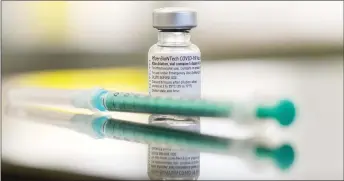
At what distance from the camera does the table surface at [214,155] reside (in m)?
0.60

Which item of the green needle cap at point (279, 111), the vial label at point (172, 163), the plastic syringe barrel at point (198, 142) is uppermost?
the green needle cap at point (279, 111)

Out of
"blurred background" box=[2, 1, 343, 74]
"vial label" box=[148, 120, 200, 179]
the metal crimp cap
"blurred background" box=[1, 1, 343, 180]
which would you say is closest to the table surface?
"vial label" box=[148, 120, 200, 179]

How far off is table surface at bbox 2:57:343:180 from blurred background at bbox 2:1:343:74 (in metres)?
0.81

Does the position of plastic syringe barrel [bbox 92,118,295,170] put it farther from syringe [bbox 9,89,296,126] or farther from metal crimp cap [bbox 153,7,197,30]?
metal crimp cap [bbox 153,7,197,30]

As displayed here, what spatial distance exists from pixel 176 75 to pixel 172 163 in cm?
17

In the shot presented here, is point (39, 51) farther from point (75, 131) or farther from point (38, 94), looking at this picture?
point (75, 131)

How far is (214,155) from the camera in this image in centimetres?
63

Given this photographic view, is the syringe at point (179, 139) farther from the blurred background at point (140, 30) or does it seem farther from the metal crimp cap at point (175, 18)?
the blurred background at point (140, 30)

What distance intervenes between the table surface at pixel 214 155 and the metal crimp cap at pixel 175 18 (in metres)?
0.12

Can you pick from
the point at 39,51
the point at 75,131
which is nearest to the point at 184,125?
the point at 75,131

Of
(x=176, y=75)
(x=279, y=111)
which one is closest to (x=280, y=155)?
(x=279, y=111)

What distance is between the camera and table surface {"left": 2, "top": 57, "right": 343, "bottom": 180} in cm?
60

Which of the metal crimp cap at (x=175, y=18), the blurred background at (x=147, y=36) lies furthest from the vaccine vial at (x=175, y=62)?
the blurred background at (x=147, y=36)

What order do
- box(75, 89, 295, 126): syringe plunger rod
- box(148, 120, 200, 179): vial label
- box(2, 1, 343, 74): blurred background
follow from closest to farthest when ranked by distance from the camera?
box(148, 120, 200, 179): vial label → box(75, 89, 295, 126): syringe plunger rod → box(2, 1, 343, 74): blurred background
